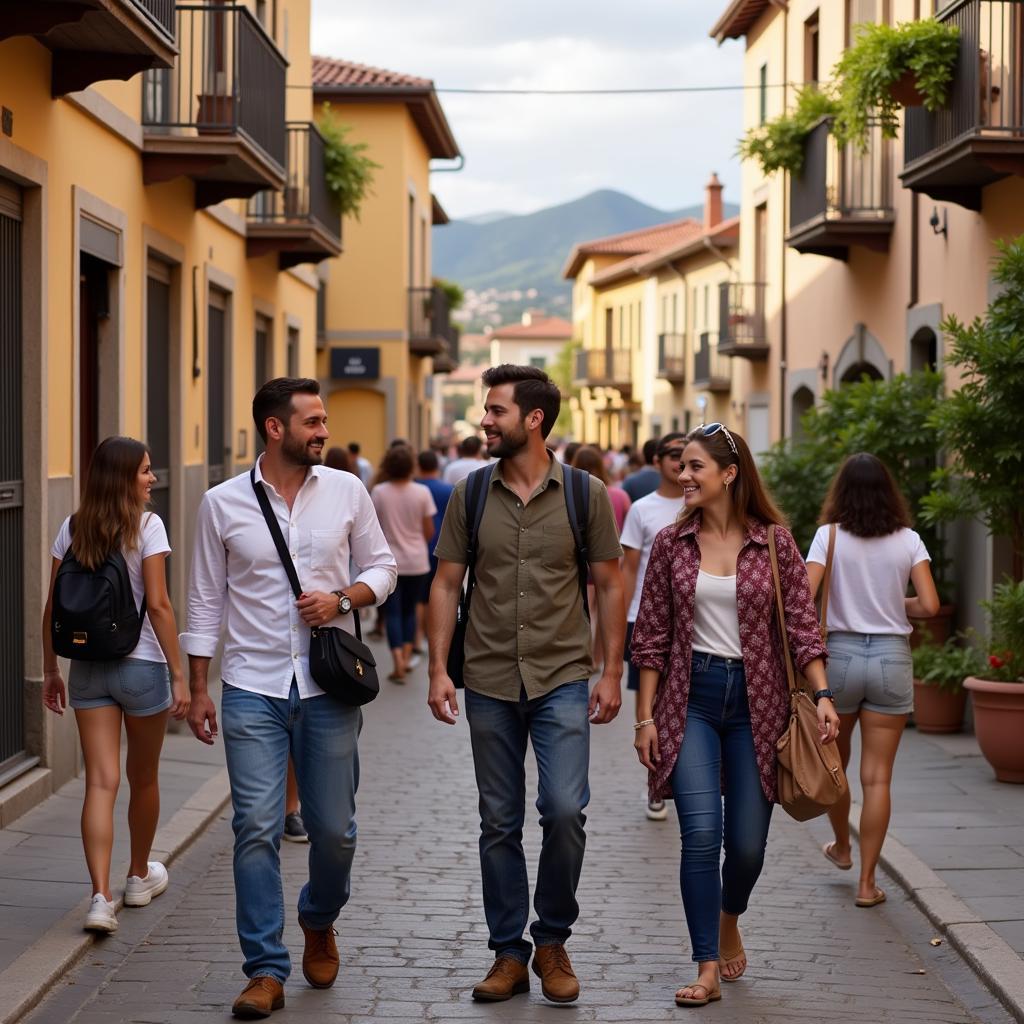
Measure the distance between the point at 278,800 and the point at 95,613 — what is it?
1424 mm

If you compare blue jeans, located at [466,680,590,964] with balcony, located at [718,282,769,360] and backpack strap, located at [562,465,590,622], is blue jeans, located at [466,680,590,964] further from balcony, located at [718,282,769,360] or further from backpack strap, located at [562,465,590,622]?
balcony, located at [718,282,769,360]

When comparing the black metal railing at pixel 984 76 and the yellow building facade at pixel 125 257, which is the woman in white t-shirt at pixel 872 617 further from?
the black metal railing at pixel 984 76

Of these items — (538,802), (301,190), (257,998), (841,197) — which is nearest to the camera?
(257,998)

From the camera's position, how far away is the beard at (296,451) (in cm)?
577

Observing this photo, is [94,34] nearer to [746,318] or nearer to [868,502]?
[868,502]

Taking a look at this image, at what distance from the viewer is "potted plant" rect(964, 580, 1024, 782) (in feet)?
33.2

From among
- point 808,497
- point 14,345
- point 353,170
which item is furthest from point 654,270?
point 14,345

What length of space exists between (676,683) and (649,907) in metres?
1.78

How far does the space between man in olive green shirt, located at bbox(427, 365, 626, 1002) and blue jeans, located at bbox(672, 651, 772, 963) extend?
0.93 ft

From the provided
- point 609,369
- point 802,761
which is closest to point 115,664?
point 802,761

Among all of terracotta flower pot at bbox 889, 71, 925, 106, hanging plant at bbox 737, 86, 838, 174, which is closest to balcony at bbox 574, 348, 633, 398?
hanging plant at bbox 737, 86, 838, 174

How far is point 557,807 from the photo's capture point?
18.8 ft

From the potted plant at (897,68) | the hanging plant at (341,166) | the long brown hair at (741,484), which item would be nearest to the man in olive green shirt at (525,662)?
the long brown hair at (741,484)

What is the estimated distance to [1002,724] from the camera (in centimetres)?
1017
